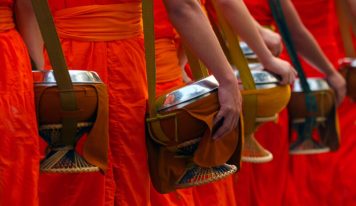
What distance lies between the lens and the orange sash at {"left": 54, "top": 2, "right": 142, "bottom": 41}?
342 centimetres

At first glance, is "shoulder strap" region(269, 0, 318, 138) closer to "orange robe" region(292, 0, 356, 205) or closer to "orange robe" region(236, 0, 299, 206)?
"orange robe" region(236, 0, 299, 206)

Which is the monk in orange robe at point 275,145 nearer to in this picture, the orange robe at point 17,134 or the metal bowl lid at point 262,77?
the metal bowl lid at point 262,77

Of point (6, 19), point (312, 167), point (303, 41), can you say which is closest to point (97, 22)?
point (6, 19)

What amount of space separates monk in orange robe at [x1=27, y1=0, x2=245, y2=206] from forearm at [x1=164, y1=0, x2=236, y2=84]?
24cm

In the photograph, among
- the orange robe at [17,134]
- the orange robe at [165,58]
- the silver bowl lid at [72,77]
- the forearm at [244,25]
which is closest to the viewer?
the orange robe at [17,134]

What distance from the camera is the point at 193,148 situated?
132 inches

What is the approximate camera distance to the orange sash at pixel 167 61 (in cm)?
402

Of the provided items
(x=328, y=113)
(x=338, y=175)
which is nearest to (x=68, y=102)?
(x=328, y=113)

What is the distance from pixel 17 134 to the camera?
3.02m

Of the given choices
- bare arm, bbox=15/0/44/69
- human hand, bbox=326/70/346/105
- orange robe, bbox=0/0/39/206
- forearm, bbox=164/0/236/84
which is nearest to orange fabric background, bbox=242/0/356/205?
human hand, bbox=326/70/346/105

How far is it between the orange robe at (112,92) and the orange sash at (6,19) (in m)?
0.27

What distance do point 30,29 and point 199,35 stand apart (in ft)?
2.08

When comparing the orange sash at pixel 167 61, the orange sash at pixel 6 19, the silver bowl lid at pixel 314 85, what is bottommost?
the silver bowl lid at pixel 314 85

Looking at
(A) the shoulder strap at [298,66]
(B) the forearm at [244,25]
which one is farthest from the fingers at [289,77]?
A: (A) the shoulder strap at [298,66]
